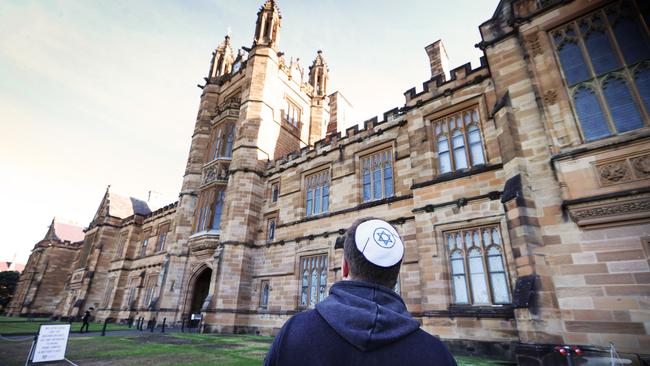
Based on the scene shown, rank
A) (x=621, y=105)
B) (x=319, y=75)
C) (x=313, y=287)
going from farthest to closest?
(x=319, y=75)
(x=313, y=287)
(x=621, y=105)

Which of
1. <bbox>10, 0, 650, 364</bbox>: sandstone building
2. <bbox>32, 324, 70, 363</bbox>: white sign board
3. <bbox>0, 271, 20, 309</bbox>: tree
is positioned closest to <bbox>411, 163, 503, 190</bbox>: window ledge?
<bbox>10, 0, 650, 364</bbox>: sandstone building

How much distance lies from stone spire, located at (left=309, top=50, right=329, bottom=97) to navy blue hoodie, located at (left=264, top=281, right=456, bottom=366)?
2499 cm

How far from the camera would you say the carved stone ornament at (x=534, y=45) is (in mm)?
8438

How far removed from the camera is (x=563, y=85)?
307 inches

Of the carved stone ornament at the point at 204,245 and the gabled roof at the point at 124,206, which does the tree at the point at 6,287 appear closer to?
the gabled roof at the point at 124,206

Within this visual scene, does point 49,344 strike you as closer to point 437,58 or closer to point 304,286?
point 304,286

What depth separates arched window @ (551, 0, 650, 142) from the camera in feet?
22.7

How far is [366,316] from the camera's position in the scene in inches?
54.4

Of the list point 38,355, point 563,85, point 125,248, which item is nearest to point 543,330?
point 563,85

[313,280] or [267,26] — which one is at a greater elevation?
[267,26]

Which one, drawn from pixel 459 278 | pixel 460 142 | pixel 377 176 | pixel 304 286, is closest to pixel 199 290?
pixel 304 286

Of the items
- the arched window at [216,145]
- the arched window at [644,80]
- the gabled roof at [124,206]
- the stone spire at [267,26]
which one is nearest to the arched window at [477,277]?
the arched window at [644,80]

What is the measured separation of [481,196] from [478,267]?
81.5 inches

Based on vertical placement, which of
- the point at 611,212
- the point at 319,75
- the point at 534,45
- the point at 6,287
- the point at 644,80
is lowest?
the point at 6,287
